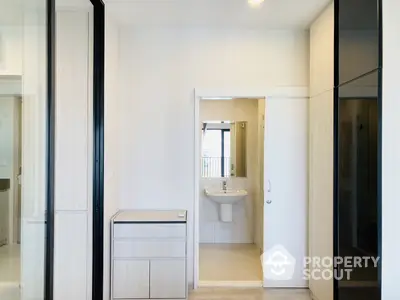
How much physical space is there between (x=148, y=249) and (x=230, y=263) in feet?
5.07

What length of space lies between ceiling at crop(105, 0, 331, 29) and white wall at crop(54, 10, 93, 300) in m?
0.54

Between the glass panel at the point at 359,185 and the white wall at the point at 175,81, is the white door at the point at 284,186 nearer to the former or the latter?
the white wall at the point at 175,81

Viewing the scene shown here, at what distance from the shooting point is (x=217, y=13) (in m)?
3.50

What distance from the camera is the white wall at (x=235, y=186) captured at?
545 cm

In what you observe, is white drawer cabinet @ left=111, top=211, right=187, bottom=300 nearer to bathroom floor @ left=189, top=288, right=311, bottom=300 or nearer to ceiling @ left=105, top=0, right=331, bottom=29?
bathroom floor @ left=189, top=288, right=311, bottom=300

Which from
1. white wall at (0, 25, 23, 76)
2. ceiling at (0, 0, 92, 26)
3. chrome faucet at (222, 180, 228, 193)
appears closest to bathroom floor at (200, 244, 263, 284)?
chrome faucet at (222, 180, 228, 193)

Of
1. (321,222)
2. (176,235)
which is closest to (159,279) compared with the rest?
(176,235)

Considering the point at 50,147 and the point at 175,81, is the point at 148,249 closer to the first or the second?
the point at 50,147

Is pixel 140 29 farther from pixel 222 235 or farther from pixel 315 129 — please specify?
pixel 222 235

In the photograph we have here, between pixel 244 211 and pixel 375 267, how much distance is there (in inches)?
130

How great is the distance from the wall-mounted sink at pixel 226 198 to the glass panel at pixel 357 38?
8.60 feet

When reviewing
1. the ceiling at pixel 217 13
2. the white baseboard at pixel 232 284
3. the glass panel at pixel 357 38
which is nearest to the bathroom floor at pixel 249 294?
the white baseboard at pixel 232 284

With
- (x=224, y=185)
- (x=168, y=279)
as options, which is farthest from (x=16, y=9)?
(x=224, y=185)

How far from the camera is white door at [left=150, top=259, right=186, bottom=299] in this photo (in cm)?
344
